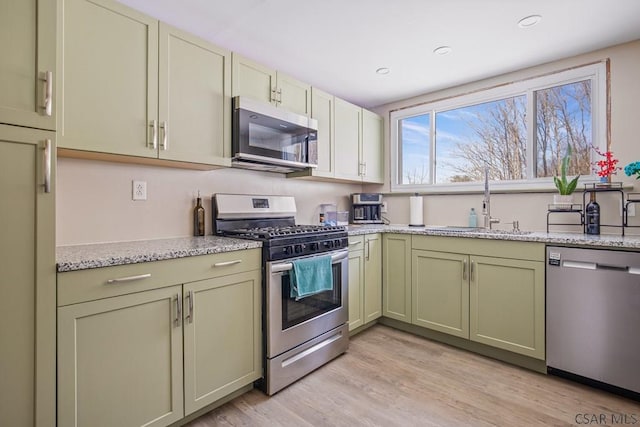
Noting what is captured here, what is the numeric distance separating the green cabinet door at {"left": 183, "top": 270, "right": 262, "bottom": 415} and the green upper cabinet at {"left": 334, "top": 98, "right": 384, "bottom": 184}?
1567mm

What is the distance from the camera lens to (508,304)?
2273 millimetres

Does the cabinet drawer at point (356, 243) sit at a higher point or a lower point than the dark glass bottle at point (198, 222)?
lower

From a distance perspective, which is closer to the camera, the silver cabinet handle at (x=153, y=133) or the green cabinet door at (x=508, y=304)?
the silver cabinet handle at (x=153, y=133)

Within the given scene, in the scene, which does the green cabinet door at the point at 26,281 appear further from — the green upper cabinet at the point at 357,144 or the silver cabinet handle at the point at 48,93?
the green upper cabinet at the point at 357,144

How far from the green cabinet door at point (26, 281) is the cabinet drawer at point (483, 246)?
2.39m

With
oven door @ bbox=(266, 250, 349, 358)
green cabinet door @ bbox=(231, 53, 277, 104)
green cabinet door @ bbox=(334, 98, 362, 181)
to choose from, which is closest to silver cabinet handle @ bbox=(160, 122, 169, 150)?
green cabinet door @ bbox=(231, 53, 277, 104)

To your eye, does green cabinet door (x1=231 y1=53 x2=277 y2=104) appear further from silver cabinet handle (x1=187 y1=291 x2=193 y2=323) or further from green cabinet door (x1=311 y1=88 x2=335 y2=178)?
silver cabinet handle (x1=187 y1=291 x2=193 y2=323)

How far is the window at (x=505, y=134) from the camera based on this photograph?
8.45 feet

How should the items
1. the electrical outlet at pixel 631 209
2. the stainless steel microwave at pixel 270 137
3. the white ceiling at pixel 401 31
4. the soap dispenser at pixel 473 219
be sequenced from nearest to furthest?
→ the white ceiling at pixel 401 31, the stainless steel microwave at pixel 270 137, the electrical outlet at pixel 631 209, the soap dispenser at pixel 473 219

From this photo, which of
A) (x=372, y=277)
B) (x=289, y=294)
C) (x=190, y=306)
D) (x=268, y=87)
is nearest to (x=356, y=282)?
(x=372, y=277)

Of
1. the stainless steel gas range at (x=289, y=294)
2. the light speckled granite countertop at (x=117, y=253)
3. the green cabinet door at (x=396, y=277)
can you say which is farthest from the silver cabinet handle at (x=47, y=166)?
the green cabinet door at (x=396, y=277)

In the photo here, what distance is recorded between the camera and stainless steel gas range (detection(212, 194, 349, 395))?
6.33 ft

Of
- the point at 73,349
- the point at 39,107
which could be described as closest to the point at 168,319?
the point at 73,349

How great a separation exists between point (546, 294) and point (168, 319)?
2.26 meters
